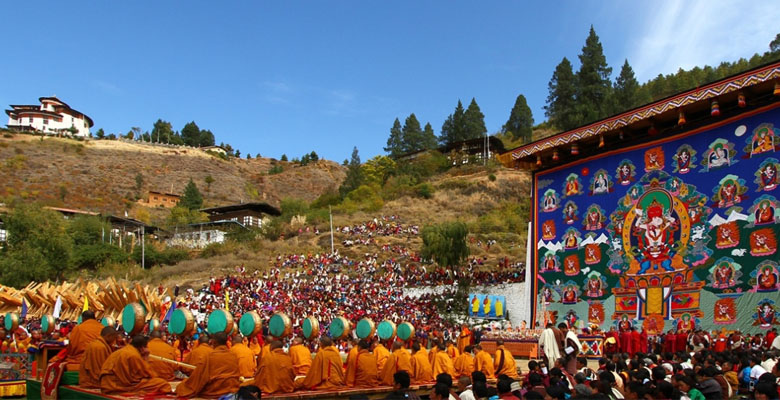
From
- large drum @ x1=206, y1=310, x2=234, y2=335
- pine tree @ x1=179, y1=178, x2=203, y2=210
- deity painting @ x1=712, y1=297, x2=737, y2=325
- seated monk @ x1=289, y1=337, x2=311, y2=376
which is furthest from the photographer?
pine tree @ x1=179, y1=178, x2=203, y2=210

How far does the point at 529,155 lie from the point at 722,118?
719 cm

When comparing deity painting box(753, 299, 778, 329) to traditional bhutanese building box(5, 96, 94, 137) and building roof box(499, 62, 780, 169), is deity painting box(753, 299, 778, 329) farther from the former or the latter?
traditional bhutanese building box(5, 96, 94, 137)

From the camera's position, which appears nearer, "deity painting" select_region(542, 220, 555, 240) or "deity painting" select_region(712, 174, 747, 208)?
"deity painting" select_region(712, 174, 747, 208)

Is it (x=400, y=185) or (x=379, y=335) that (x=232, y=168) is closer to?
(x=400, y=185)

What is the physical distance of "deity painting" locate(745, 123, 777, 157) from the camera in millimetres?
16625

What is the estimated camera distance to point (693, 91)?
708 inches

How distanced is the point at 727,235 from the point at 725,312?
2.20 meters

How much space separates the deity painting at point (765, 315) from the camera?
52.0 ft

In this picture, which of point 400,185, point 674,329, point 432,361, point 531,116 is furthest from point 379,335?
point 531,116

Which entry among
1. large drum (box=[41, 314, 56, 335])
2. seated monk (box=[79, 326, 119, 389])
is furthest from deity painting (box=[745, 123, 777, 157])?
large drum (box=[41, 314, 56, 335])

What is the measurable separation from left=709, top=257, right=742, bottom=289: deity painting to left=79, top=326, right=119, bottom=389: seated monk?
1602 centimetres

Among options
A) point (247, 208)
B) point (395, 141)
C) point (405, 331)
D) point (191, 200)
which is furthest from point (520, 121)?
point (405, 331)

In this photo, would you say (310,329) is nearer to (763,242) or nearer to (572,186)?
(763,242)

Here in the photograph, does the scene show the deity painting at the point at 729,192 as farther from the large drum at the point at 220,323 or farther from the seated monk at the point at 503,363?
the large drum at the point at 220,323
